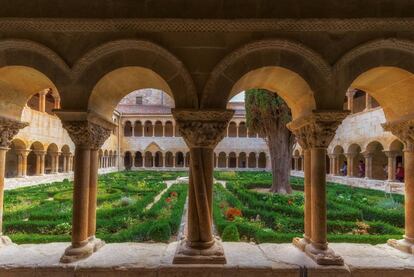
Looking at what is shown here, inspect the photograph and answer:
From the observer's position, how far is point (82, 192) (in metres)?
4.16

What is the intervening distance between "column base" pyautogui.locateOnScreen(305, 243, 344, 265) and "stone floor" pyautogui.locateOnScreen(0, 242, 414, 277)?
0.07 m

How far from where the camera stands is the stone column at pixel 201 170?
3953mm

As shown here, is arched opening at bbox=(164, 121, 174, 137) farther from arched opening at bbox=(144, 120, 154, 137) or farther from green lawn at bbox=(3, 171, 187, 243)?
green lawn at bbox=(3, 171, 187, 243)

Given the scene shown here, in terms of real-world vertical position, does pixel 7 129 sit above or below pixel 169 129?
below

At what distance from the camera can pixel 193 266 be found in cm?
375

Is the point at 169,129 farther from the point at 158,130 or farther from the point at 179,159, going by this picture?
the point at 179,159

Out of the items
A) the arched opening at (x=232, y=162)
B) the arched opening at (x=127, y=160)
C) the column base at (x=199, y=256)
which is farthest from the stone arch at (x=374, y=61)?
the arched opening at (x=127, y=160)

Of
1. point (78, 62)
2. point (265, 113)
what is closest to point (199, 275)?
point (78, 62)

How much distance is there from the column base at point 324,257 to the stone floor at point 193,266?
7 cm

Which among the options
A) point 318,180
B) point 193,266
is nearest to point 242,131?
point 318,180

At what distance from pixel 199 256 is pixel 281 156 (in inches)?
429

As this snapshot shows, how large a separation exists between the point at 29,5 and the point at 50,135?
61.1 feet

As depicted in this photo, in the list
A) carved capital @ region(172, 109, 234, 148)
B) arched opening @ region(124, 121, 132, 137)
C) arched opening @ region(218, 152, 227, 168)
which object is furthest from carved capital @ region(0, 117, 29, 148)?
arched opening @ region(124, 121, 132, 137)

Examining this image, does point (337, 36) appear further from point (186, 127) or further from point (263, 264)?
point (263, 264)
